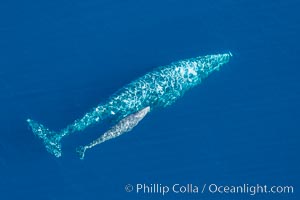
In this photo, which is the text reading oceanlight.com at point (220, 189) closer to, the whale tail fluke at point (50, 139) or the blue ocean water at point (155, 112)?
the blue ocean water at point (155, 112)

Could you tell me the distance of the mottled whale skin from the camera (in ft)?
80.5

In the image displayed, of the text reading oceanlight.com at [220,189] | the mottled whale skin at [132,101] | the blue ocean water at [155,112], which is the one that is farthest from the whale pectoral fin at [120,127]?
the text reading oceanlight.com at [220,189]

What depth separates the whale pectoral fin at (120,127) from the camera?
24344 mm

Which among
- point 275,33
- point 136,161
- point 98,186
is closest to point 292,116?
point 275,33

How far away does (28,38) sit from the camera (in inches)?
1024

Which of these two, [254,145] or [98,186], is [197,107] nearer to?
[254,145]

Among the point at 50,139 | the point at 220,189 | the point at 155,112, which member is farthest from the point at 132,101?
the point at 220,189

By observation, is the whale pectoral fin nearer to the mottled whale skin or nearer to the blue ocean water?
the mottled whale skin

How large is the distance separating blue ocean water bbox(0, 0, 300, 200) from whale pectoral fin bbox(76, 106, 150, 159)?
58 centimetres

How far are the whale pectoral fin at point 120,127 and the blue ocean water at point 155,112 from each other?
0.58 metres

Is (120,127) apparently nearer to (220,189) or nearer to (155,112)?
(155,112)

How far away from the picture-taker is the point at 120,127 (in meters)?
24.5

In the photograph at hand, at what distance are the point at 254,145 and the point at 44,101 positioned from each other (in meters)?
10.2

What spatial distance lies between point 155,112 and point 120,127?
1911mm
